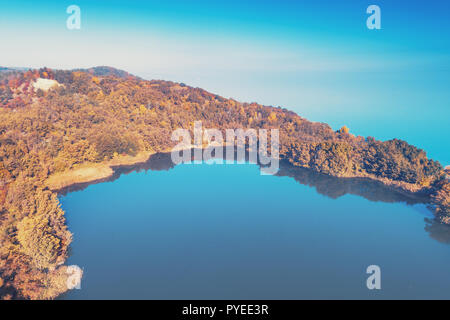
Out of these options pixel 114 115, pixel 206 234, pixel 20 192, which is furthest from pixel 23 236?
pixel 114 115

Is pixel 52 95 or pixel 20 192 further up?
pixel 52 95

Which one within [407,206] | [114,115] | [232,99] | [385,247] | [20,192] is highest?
[232,99]

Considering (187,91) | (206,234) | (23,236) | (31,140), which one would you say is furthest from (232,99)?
(23,236)

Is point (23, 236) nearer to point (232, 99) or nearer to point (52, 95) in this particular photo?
point (52, 95)

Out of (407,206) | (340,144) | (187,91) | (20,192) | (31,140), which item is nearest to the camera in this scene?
(20,192)

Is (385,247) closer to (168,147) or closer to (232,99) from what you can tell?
(168,147)
